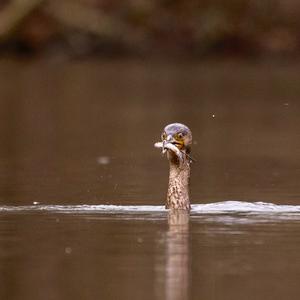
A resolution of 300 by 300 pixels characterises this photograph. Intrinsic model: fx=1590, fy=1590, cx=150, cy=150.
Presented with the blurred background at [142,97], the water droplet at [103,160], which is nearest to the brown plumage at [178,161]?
the blurred background at [142,97]

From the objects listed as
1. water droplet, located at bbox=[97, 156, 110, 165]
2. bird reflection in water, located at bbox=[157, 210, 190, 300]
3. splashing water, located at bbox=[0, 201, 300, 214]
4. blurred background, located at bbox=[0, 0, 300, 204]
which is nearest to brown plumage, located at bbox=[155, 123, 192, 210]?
splashing water, located at bbox=[0, 201, 300, 214]

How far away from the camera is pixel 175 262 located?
8.83 m

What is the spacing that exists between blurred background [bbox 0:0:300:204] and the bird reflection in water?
5.44ft

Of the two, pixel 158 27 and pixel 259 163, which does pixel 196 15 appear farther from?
pixel 259 163

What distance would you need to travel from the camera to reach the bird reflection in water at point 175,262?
7931 millimetres

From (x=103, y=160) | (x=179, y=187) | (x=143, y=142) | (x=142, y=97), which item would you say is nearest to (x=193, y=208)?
(x=179, y=187)

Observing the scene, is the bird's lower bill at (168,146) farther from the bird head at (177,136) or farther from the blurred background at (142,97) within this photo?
the blurred background at (142,97)

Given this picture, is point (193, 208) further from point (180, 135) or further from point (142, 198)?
point (142, 198)

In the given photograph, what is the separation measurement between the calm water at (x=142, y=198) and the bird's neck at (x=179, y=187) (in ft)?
0.46

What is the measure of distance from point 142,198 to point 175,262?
11.5ft

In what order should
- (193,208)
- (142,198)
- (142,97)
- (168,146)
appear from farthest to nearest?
(142,97), (142,198), (193,208), (168,146)

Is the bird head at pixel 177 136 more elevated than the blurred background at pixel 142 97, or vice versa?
the blurred background at pixel 142 97

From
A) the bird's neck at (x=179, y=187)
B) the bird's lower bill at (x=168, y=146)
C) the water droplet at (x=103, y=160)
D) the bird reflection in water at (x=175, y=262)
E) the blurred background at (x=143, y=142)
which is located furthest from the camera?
the water droplet at (x=103, y=160)

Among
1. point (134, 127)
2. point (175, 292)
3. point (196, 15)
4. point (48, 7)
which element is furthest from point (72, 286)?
point (196, 15)
